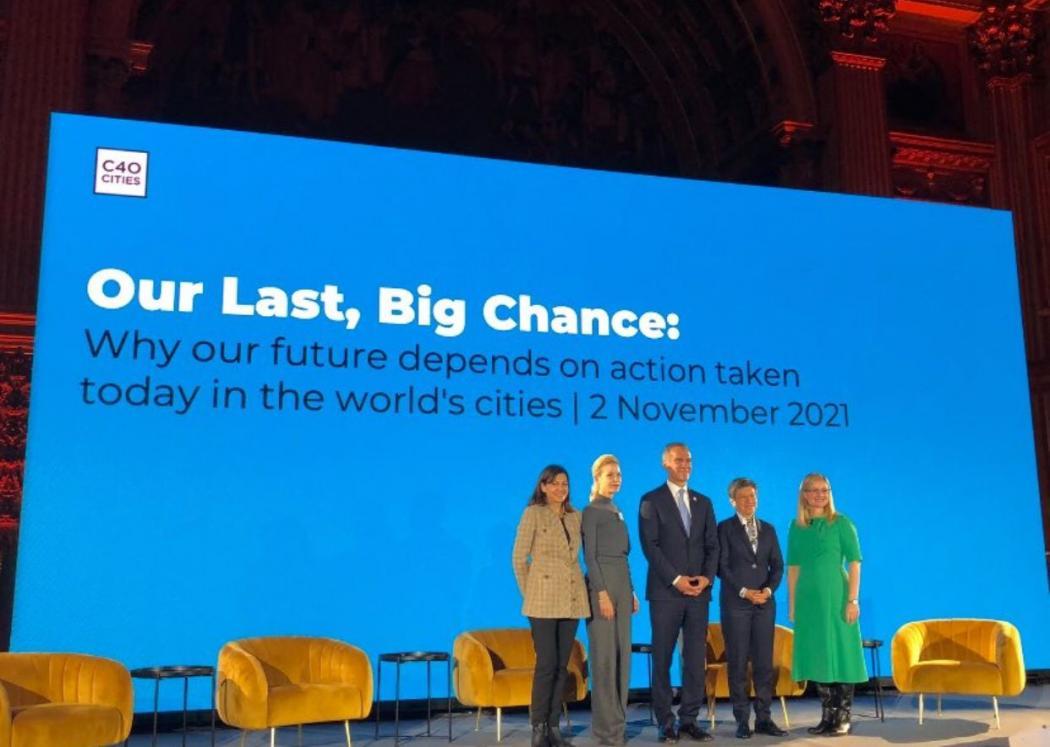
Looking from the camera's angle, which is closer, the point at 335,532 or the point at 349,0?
the point at 335,532

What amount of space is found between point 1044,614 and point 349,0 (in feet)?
29.9

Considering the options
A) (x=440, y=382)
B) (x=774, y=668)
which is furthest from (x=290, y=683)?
(x=774, y=668)

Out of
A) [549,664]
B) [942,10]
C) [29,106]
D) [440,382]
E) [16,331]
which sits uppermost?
[942,10]

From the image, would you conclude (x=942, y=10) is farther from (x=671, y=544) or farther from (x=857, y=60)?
(x=671, y=544)

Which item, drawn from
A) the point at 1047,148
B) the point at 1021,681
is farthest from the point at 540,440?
the point at 1047,148

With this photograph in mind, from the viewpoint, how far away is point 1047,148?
12102 mm

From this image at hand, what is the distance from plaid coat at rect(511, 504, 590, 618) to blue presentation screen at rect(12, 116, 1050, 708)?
147 centimetres

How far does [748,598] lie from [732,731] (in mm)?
746

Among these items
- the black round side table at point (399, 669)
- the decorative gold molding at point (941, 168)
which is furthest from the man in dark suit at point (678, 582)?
the decorative gold molding at point (941, 168)

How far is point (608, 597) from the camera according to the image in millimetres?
5488

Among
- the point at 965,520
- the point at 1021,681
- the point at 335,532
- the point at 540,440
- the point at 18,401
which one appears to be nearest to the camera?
the point at 1021,681

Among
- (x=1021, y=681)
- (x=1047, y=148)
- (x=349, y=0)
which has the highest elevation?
(x=349, y=0)

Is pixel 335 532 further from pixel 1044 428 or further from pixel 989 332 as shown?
pixel 1044 428

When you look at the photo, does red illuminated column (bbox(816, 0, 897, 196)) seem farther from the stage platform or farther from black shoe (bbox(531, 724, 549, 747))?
black shoe (bbox(531, 724, 549, 747))
